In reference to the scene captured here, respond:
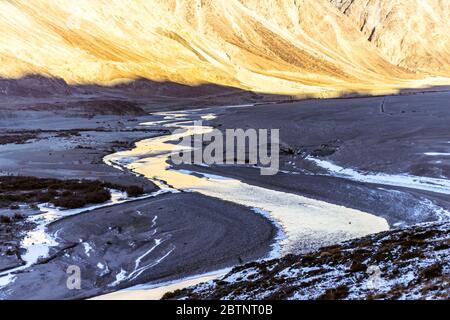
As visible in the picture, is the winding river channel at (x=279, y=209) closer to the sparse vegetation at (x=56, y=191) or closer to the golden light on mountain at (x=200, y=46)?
the sparse vegetation at (x=56, y=191)

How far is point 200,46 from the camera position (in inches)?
5669

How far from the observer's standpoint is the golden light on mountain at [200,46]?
98.1m

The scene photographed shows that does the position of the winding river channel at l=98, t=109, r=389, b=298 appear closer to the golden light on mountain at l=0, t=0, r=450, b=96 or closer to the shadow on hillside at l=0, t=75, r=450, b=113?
the shadow on hillside at l=0, t=75, r=450, b=113

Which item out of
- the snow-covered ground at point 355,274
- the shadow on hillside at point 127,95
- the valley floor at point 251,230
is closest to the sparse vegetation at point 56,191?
the valley floor at point 251,230

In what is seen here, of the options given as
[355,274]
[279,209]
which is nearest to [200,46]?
[279,209]

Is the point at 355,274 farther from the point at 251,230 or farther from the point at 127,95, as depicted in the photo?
the point at 127,95

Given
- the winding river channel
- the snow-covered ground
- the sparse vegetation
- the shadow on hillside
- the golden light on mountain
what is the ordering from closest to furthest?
the snow-covered ground, the winding river channel, the sparse vegetation, the shadow on hillside, the golden light on mountain

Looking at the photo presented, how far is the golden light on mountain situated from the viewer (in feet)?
322

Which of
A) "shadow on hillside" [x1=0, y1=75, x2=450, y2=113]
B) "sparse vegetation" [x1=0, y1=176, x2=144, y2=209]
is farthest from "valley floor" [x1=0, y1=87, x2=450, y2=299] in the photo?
"shadow on hillside" [x1=0, y1=75, x2=450, y2=113]

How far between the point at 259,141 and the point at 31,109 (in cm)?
3461

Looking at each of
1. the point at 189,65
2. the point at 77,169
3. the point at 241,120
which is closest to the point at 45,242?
the point at 77,169

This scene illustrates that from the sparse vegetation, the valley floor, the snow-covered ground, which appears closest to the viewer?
the snow-covered ground

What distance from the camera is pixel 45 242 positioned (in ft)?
51.9

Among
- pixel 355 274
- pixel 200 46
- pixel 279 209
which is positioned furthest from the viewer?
pixel 200 46
